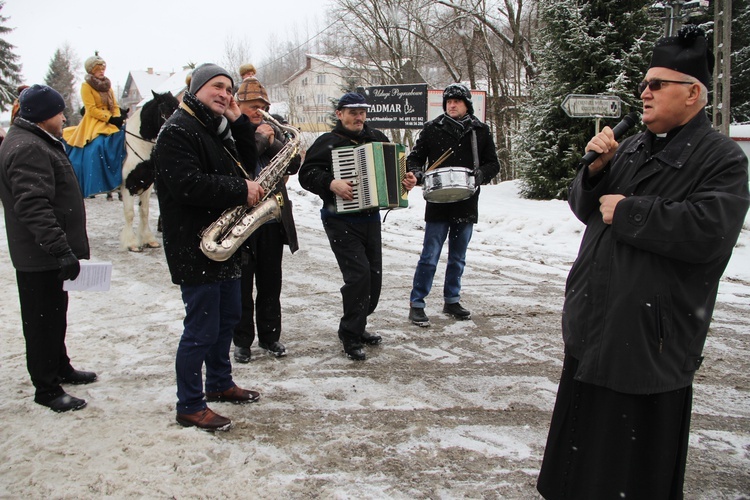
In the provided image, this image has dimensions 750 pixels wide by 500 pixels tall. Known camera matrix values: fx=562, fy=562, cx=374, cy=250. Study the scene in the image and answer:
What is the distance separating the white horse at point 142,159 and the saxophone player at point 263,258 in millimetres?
3755

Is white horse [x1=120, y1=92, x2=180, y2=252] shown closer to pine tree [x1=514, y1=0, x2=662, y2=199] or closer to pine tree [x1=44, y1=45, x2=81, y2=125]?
pine tree [x1=514, y1=0, x2=662, y2=199]

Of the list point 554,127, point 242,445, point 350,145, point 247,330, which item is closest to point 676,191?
point 242,445

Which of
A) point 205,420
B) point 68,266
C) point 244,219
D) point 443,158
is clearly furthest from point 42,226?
point 443,158

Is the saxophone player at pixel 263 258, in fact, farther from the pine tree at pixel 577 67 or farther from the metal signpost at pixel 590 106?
the pine tree at pixel 577 67

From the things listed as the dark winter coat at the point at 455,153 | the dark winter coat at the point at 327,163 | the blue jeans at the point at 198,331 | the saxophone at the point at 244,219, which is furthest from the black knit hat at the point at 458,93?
the blue jeans at the point at 198,331

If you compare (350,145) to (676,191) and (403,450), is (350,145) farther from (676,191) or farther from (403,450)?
(676,191)

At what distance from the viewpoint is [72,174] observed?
390 cm

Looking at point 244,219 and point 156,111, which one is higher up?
point 156,111

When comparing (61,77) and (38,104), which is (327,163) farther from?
(61,77)

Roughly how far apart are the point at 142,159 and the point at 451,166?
511 centimetres

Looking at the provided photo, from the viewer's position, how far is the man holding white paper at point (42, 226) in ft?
11.5

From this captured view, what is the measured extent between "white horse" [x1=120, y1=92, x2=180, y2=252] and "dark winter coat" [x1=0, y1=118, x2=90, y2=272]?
14.5ft

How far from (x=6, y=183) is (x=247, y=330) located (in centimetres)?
200

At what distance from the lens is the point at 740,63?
1814cm
